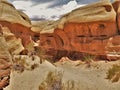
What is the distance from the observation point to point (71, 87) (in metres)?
15.1

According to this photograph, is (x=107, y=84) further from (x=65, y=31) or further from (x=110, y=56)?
(x=65, y=31)

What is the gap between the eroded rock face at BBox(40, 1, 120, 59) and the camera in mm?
33562

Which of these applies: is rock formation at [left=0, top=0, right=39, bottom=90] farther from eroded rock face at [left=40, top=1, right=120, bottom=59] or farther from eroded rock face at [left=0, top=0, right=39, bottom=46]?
eroded rock face at [left=40, top=1, right=120, bottom=59]

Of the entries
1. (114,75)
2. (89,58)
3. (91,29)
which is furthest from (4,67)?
(91,29)

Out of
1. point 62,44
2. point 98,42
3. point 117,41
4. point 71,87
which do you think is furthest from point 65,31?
point 71,87

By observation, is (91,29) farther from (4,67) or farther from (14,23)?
(4,67)

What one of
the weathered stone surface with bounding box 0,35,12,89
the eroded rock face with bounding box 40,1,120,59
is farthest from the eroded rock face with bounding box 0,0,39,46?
the weathered stone surface with bounding box 0,35,12,89

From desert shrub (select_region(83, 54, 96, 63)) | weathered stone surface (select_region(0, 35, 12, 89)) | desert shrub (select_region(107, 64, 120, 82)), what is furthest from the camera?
desert shrub (select_region(83, 54, 96, 63))

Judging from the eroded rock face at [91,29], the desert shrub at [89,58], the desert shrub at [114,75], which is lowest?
the desert shrub at [89,58]

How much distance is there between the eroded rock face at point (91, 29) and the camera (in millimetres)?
33562

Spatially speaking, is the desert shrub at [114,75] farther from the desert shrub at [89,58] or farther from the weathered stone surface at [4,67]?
the weathered stone surface at [4,67]

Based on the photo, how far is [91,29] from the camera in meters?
34.6

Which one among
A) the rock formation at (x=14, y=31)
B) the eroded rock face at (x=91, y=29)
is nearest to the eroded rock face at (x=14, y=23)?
the rock formation at (x=14, y=31)

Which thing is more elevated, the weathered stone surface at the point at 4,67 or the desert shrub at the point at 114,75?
the weathered stone surface at the point at 4,67
